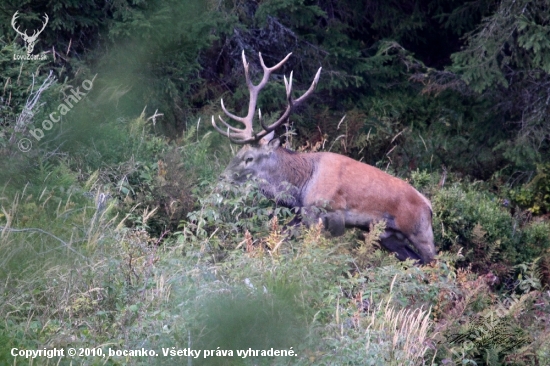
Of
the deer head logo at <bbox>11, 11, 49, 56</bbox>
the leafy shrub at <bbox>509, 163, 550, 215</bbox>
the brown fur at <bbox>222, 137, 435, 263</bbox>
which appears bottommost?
the leafy shrub at <bbox>509, 163, 550, 215</bbox>

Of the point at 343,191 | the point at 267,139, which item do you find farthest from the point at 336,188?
the point at 267,139

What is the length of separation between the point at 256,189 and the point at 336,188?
0.95 meters

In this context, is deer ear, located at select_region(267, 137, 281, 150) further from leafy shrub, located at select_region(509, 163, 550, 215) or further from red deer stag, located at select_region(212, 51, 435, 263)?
leafy shrub, located at select_region(509, 163, 550, 215)

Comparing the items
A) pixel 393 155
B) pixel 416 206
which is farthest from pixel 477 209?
pixel 393 155

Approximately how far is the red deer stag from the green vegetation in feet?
1.11

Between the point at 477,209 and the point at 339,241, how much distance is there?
251 centimetres

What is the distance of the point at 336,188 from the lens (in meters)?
8.84

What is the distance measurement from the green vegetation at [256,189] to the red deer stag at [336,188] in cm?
34

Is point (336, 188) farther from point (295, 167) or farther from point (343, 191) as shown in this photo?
point (295, 167)

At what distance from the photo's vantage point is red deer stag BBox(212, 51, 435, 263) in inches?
347

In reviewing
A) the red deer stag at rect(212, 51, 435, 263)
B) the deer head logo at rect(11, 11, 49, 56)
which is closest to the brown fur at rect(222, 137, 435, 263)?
the red deer stag at rect(212, 51, 435, 263)

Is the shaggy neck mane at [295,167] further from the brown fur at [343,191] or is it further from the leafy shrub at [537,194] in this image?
the leafy shrub at [537,194]

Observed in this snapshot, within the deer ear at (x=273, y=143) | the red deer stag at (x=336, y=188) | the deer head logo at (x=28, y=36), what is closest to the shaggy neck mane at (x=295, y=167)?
the red deer stag at (x=336, y=188)

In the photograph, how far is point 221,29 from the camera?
1116cm
